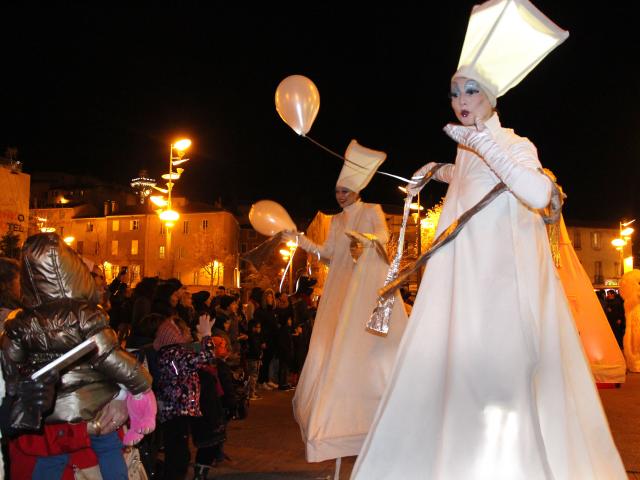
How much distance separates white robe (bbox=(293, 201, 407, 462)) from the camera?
5.36 metres

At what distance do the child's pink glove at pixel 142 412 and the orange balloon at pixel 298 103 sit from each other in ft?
10.0

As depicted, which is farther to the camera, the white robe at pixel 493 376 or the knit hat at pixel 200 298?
the knit hat at pixel 200 298

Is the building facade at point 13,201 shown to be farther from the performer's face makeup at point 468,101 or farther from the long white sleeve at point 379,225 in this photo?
the performer's face makeup at point 468,101

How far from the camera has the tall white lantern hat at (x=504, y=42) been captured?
123 inches

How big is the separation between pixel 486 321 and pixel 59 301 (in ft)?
7.61

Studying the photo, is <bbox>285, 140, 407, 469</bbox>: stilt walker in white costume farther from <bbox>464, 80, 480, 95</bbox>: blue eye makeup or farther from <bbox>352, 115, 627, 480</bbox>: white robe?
<bbox>352, 115, 627, 480</bbox>: white robe

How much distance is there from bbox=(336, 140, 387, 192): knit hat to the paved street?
2669 mm

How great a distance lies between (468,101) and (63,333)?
2489 millimetres

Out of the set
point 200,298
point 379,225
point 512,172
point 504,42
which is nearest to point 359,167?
point 379,225

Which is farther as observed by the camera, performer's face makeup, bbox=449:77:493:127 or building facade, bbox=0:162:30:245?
building facade, bbox=0:162:30:245

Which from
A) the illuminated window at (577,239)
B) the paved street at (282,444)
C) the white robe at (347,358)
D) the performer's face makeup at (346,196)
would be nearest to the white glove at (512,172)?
the white robe at (347,358)

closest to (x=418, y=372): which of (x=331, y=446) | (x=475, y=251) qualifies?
(x=475, y=251)

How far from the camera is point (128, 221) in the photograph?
76.1 m

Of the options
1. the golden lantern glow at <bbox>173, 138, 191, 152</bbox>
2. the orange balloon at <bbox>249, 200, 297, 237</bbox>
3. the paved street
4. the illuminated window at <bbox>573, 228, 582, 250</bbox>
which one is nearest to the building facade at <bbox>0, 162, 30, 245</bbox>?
the golden lantern glow at <bbox>173, 138, 191, 152</bbox>
